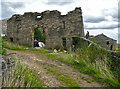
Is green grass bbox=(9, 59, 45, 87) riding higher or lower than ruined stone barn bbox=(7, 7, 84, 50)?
lower

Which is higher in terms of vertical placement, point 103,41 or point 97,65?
point 103,41

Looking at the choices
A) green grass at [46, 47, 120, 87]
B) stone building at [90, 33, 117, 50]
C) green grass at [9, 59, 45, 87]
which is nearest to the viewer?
green grass at [9, 59, 45, 87]

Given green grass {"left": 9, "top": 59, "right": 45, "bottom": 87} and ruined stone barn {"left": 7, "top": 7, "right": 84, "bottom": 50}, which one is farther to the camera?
ruined stone barn {"left": 7, "top": 7, "right": 84, "bottom": 50}

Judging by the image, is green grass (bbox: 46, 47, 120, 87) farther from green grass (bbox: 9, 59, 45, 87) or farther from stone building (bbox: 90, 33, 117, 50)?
green grass (bbox: 9, 59, 45, 87)

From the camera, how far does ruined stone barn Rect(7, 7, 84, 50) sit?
11.2 metres

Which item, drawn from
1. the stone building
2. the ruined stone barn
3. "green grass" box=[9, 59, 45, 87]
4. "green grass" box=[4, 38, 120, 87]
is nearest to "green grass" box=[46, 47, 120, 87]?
"green grass" box=[4, 38, 120, 87]

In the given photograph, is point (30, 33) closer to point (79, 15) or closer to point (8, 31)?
point (8, 31)

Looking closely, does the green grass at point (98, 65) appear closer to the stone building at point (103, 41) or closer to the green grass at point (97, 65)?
the green grass at point (97, 65)

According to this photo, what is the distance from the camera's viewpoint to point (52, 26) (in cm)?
1205

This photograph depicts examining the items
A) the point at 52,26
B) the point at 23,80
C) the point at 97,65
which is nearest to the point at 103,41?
the point at 97,65

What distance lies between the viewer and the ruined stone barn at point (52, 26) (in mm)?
11219

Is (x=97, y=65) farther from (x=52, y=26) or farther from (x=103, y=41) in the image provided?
(x=52, y=26)

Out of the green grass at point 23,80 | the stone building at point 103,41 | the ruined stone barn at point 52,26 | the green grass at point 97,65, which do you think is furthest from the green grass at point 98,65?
the ruined stone barn at point 52,26

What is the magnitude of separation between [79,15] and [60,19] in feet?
7.27
